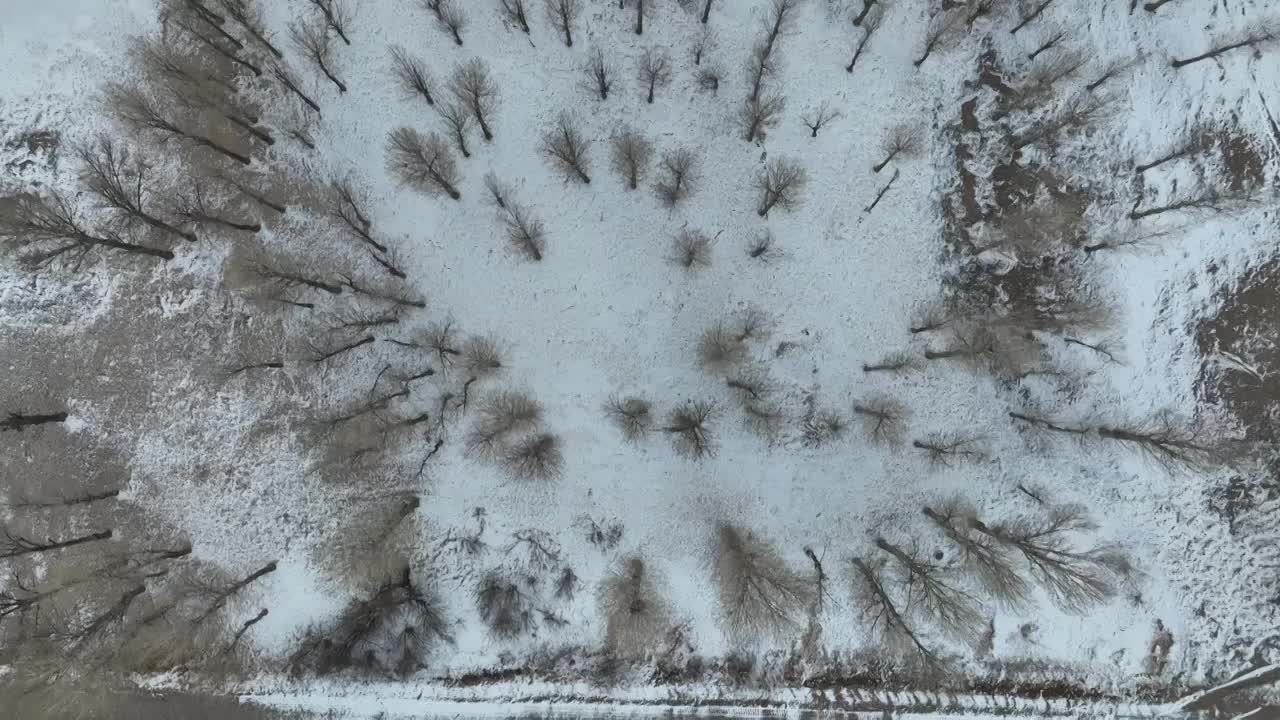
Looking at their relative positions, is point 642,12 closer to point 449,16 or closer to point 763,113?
point 763,113

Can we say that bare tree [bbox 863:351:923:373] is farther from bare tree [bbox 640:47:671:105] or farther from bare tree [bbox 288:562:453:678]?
bare tree [bbox 288:562:453:678]

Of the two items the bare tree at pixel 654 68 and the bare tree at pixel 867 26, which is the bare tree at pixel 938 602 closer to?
the bare tree at pixel 867 26

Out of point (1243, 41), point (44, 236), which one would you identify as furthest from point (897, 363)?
point (44, 236)

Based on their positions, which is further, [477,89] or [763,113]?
[763,113]

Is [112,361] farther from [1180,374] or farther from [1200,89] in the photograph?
[1200,89]

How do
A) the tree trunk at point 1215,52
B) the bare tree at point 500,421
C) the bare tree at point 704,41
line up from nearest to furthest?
the bare tree at point 500,421, the tree trunk at point 1215,52, the bare tree at point 704,41

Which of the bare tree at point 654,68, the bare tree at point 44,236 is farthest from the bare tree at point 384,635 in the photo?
the bare tree at point 654,68
